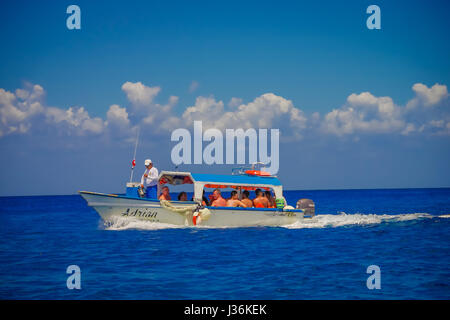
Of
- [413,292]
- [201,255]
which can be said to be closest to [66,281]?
[201,255]

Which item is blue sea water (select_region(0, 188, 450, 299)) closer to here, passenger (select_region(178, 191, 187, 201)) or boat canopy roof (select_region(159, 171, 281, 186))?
passenger (select_region(178, 191, 187, 201))

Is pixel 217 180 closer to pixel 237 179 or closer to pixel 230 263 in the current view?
pixel 237 179

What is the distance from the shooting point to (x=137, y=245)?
18.6 meters

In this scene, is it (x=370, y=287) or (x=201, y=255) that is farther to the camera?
(x=201, y=255)

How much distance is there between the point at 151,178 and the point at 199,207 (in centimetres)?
255

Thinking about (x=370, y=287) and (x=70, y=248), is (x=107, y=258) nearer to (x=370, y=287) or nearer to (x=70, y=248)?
(x=70, y=248)

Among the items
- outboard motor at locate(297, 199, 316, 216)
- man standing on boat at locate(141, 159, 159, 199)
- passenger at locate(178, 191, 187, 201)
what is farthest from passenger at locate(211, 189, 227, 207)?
outboard motor at locate(297, 199, 316, 216)

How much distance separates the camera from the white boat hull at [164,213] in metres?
A: 20.6

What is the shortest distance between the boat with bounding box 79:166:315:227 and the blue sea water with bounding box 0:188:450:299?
489 millimetres

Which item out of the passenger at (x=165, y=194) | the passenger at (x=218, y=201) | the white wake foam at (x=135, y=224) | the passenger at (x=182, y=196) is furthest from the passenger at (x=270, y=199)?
the passenger at (x=165, y=194)

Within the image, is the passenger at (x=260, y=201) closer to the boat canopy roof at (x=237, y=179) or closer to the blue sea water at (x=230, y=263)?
the boat canopy roof at (x=237, y=179)

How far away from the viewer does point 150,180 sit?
70.0 ft
